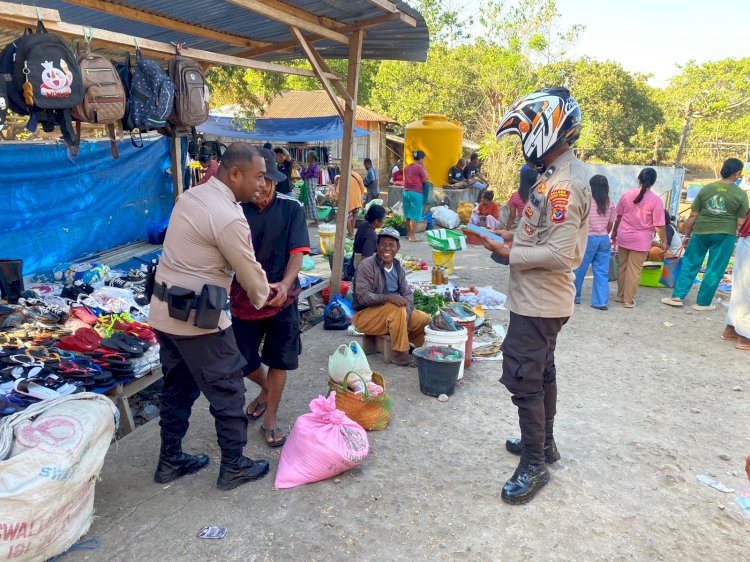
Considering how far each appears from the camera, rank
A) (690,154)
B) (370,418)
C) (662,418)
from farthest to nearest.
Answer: (690,154) → (662,418) → (370,418)

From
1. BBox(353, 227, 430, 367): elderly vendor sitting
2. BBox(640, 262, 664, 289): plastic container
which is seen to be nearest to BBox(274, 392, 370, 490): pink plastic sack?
BBox(353, 227, 430, 367): elderly vendor sitting

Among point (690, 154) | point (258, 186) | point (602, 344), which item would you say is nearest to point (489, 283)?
point (602, 344)

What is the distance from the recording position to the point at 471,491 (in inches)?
132

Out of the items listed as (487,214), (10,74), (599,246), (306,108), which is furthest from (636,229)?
(306,108)

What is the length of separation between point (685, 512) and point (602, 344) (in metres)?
3.19

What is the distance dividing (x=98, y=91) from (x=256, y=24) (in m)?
2.47

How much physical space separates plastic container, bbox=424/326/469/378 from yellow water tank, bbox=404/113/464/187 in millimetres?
11753

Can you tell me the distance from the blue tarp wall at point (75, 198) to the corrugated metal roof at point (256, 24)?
194 centimetres

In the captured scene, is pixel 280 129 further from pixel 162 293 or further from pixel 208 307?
pixel 208 307

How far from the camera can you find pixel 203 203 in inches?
112

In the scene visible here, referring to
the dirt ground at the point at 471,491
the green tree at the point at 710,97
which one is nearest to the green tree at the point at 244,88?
the dirt ground at the point at 471,491

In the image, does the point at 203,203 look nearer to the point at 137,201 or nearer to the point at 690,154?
the point at 137,201

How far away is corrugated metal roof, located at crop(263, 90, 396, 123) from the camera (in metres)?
22.2

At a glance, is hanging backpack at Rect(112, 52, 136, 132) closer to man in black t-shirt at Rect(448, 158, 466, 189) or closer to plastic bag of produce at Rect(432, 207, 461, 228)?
plastic bag of produce at Rect(432, 207, 461, 228)
